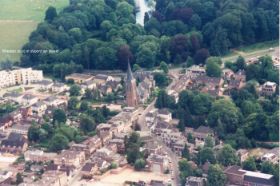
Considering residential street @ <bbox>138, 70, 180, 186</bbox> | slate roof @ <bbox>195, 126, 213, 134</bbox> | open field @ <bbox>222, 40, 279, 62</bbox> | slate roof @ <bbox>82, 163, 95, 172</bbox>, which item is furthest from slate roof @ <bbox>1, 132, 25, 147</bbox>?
open field @ <bbox>222, 40, 279, 62</bbox>

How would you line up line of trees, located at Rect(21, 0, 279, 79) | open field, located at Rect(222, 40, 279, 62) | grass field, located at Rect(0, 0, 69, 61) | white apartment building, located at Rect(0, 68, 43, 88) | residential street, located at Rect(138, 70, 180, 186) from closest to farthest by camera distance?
residential street, located at Rect(138, 70, 180, 186), white apartment building, located at Rect(0, 68, 43, 88), line of trees, located at Rect(21, 0, 279, 79), open field, located at Rect(222, 40, 279, 62), grass field, located at Rect(0, 0, 69, 61)

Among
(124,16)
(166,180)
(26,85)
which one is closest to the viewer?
(166,180)

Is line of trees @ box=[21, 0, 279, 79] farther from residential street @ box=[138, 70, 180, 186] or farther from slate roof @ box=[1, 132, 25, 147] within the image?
slate roof @ box=[1, 132, 25, 147]

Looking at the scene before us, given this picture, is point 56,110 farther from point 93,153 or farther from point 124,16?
point 124,16

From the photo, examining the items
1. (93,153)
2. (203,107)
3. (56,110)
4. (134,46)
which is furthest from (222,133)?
(134,46)

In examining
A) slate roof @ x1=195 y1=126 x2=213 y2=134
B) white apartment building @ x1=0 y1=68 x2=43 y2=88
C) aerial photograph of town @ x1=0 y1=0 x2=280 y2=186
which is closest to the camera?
aerial photograph of town @ x1=0 y1=0 x2=280 y2=186

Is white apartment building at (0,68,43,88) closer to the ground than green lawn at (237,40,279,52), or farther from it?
closer to the ground
